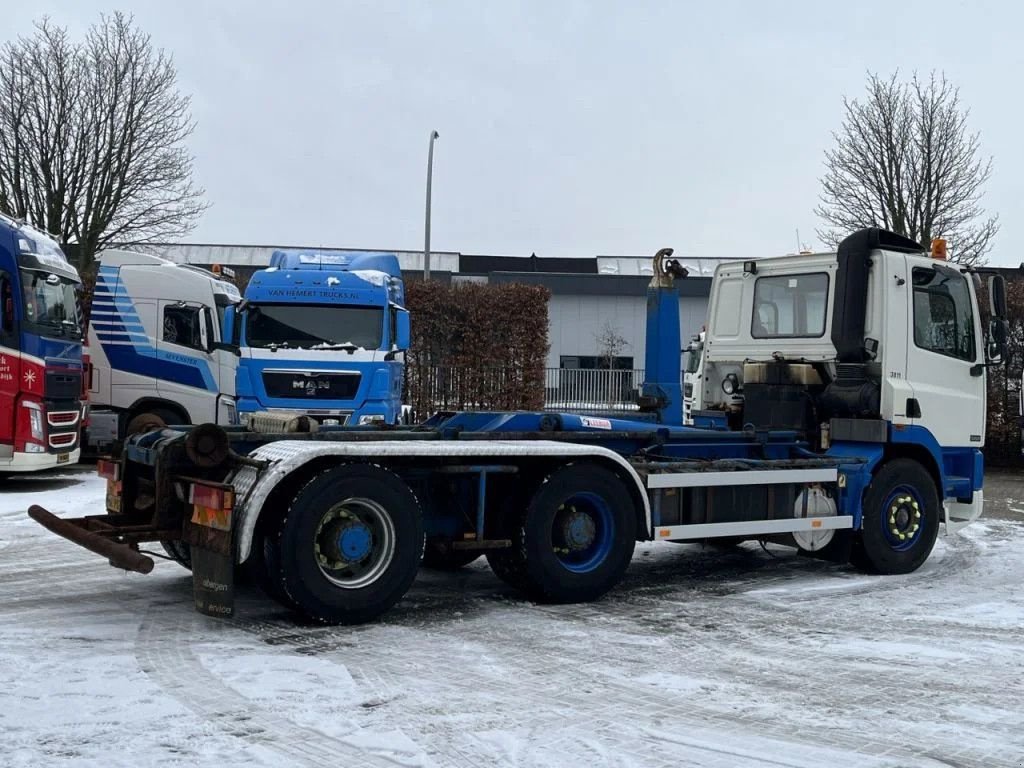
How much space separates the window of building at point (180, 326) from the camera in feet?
59.4

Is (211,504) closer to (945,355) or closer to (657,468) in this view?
(657,468)

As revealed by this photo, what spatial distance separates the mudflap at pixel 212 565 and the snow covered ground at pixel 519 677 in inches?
8.0

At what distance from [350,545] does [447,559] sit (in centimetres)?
227

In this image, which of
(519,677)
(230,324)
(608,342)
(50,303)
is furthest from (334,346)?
(608,342)

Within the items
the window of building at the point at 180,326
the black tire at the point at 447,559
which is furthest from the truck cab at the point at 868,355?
the window of building at the point at 180,326

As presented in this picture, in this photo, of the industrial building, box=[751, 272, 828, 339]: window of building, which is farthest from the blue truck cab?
the industrial building

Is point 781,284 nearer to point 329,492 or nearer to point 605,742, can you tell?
point 329,492

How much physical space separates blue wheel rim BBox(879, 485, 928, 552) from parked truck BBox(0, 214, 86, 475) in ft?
34.0

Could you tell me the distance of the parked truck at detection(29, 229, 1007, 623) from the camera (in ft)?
23.2

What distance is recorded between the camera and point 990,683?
625 centimetres

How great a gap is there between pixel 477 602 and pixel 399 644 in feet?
4.78

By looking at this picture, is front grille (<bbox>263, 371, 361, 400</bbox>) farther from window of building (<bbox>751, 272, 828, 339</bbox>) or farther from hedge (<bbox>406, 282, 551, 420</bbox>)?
hedge (<bbox>406, 282, 551, 420</bbox>)

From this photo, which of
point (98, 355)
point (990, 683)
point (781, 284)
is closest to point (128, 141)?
point (98, 355)

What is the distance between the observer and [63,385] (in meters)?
15.2
